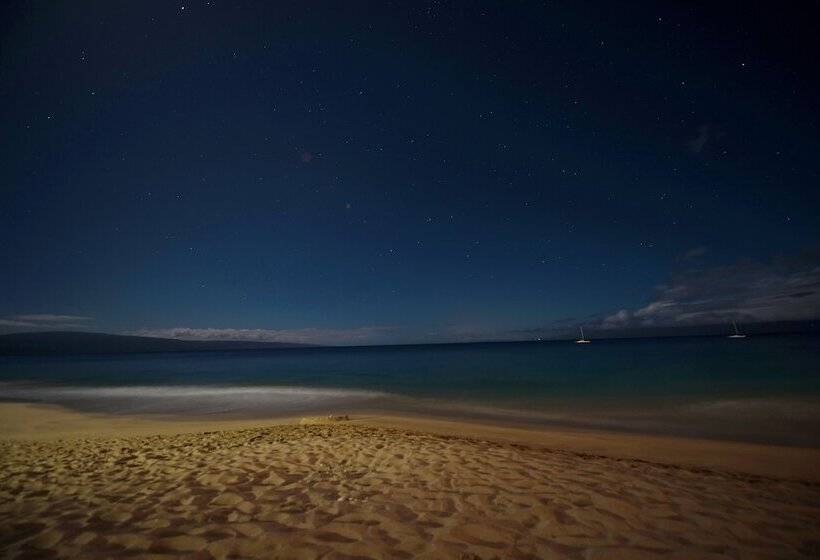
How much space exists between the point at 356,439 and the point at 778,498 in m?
7.90

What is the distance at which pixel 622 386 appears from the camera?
90.6 feet

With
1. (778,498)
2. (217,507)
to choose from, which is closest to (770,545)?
(778,498)

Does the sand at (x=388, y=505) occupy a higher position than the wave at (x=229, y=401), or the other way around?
the sand at (x=388, y=505)

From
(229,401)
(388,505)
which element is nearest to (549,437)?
(388,505)

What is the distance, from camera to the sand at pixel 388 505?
160 inches

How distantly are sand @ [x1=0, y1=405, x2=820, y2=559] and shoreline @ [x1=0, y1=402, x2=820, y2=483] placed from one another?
63 cm

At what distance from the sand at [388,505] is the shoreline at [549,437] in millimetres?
633

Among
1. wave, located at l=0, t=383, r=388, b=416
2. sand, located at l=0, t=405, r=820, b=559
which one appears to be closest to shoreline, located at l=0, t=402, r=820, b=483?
sand, located at l=0, t=405, r=820, b=559

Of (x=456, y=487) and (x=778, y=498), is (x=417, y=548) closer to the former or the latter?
(x=456, y=487)

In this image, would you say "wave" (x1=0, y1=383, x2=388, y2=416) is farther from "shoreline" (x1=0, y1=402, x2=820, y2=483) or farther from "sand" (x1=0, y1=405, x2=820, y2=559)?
"sand" (x1=0, y1=405, x2=820, y2=559)

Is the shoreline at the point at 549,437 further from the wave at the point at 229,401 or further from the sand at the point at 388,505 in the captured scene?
the wave at the point at 229,401

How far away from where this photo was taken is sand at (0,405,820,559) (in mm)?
4062

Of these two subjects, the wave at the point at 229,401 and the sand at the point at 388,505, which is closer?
the sand at the point at 388,505

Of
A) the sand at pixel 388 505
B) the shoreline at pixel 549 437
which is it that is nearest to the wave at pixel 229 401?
the shoreline at pixel 549 437
